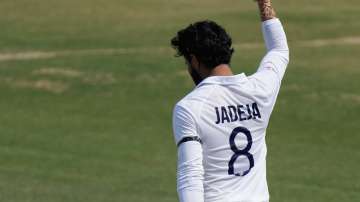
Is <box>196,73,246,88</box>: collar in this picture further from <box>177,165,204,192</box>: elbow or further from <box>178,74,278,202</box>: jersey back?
<box>177,165,204,192</box>: elbow

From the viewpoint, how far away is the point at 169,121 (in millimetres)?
18625

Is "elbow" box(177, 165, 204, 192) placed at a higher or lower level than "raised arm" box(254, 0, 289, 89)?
lower

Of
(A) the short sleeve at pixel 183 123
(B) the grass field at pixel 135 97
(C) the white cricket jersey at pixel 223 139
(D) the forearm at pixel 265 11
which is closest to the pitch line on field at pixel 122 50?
(B) the grass field at pixel 135 97

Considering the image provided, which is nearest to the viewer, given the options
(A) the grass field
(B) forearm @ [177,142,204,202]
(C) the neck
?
(B) forearm @ [177,142,204,202]

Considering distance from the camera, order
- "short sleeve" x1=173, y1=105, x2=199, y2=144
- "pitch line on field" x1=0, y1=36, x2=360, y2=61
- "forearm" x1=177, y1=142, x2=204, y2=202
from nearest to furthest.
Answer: "forearm" x1=177, y1=142, x2=204, y2=202 < "short sleeve" x1=173, y1=105, x2=199, y2=144 < "pitch line on field" x1=0, y1=36, x2=360, y2=61

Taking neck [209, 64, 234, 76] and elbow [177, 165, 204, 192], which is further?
neck [209, 64, 234, 76]

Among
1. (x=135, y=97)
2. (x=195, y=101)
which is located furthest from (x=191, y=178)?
(x=135, y=97)

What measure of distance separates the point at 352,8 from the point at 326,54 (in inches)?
246

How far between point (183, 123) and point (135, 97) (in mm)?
15494

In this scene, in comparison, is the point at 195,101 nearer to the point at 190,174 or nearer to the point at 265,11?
the point at 190,174

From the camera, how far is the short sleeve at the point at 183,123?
4898mm

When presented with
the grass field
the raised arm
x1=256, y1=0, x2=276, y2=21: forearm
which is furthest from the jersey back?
the grass field

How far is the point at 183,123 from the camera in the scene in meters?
4.91

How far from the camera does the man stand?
4.88 metres
